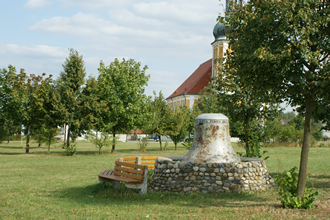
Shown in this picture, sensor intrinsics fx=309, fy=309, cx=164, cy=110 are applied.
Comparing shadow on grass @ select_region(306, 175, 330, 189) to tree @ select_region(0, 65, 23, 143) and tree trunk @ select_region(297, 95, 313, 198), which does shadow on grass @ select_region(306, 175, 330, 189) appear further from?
tree @ select_region(0, 65, 23, 143)

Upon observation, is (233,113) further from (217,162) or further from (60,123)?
(60,123)

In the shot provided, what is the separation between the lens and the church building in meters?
62.7

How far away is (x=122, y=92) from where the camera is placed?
2914 cm

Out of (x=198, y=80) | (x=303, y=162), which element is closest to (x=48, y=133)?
(x=303, y=162)

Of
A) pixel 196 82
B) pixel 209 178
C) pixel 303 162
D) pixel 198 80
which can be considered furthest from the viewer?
pixel 196 82

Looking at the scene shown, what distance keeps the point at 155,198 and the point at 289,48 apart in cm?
533

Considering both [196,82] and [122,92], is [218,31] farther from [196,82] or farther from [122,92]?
[122,92]

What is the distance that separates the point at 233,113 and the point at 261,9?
11330 mm

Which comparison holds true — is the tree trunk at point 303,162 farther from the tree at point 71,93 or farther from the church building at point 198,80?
the church building at point 198,80

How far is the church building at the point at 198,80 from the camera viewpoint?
62734mm

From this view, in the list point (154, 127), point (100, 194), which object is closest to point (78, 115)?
point (154, 127)

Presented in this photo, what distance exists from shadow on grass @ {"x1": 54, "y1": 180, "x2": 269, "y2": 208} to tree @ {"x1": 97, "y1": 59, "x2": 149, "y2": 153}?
17.9 metres

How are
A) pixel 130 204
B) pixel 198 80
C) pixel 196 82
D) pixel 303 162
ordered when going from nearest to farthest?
1. pixel 303 162
2. pixel 130 204
3. pixel 198 80
4. pixel 196 82

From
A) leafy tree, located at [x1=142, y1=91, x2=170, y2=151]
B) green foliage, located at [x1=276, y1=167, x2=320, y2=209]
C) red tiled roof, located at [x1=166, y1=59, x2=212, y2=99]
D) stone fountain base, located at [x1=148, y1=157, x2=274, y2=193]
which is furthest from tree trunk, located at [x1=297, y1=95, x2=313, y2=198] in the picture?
red tiled roof, located at [x1=166, y1=59, x2=212, y2=99]
